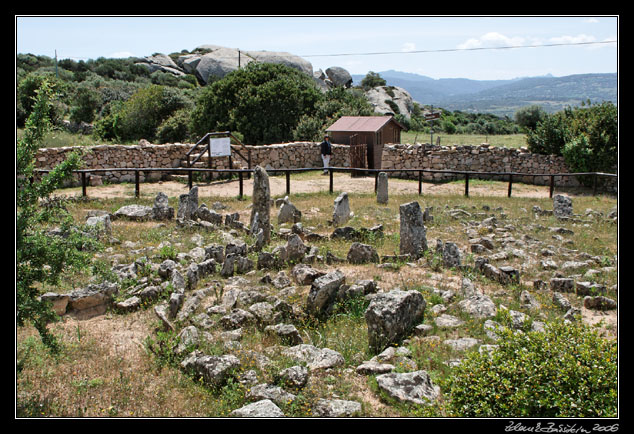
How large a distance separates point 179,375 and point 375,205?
10829 mm

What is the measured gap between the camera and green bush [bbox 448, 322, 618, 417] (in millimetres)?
4352

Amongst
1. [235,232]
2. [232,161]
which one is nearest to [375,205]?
[235,232]

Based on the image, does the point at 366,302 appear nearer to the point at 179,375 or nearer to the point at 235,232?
the point at 179,375

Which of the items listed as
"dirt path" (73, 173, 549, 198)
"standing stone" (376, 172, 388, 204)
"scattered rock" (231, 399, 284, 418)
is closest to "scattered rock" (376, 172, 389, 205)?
"standing stone" (376, 172, 388, 204)

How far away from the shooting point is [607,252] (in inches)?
442

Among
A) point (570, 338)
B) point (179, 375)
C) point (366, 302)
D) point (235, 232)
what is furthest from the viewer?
point (235, 232)

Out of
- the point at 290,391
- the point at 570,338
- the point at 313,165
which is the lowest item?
the point at 290,391

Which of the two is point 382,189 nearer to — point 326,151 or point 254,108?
point 326,151

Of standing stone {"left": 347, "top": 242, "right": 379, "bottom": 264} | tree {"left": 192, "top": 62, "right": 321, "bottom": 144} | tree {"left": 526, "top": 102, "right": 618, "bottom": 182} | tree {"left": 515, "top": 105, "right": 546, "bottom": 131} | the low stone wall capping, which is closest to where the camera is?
standing stone {"left": 347, "top": 242, "right": 379, "bottom": 264}

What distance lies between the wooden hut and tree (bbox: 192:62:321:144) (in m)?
3.34

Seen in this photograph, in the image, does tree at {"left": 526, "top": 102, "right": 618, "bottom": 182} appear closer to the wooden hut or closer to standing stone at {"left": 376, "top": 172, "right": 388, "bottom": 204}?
the wooden hut

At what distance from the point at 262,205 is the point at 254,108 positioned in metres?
17.0

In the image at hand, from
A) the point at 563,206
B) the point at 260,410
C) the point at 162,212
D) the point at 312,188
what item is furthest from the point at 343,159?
the point at 260,410

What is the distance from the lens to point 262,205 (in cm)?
1201
